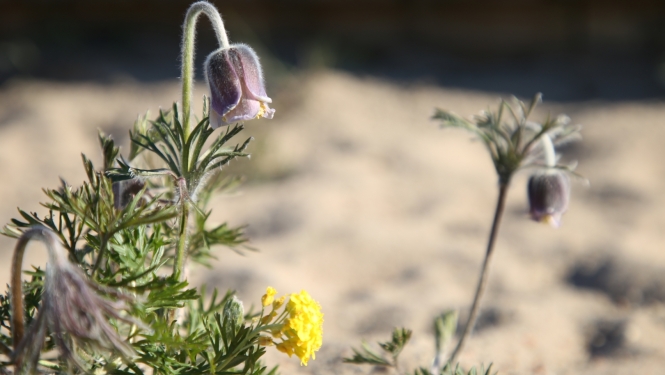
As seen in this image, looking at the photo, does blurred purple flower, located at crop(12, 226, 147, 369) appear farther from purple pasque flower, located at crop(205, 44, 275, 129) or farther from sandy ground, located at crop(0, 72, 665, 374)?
sandy ground, located at crop(0, 72, 665, 374)

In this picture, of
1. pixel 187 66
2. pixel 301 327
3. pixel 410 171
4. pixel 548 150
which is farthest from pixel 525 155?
pixel 410 171

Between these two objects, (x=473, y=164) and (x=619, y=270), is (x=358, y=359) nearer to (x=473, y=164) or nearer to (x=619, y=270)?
(x=619, y=270)

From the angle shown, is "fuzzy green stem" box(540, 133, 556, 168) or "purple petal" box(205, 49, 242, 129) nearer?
"purple petal" box(205, 49, 242, 129)

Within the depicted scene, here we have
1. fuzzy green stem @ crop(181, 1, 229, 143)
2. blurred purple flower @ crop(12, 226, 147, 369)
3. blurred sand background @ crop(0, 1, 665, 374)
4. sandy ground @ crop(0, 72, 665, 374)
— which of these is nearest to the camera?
blurred purple flower @ crop(12, 226, 147, 369)

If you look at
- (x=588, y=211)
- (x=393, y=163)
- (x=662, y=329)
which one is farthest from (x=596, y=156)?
(x=662, y=329)

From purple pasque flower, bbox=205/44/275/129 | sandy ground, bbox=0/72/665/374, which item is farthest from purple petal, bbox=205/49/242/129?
sandy ground, bbox=0/72/665/374

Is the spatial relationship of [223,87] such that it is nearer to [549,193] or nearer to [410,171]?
[549,193]

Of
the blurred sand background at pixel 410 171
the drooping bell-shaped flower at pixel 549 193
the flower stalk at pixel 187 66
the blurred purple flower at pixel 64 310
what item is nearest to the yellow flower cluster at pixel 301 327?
the flower stalk at pixel 187 66
